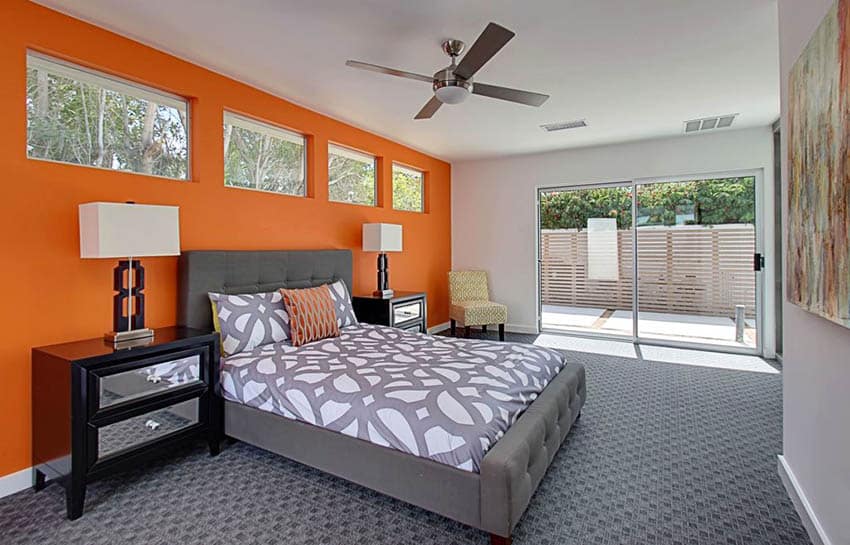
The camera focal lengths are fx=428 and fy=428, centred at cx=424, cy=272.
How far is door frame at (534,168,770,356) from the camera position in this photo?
497 cm

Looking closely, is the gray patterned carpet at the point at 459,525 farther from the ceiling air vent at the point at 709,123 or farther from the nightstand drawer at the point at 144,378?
the ceiling air vent at the point at 709,123

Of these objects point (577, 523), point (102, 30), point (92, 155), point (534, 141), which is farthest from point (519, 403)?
point (534, 141)

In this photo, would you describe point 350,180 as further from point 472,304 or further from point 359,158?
point 472,304

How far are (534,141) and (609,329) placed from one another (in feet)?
9.18

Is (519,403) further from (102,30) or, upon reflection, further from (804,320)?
(102,30)

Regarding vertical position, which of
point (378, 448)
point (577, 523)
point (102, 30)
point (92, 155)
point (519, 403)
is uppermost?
point (102, 30)

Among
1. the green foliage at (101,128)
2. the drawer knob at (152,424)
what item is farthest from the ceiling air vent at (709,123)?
the drawer knob at (152,424)

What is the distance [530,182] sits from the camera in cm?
629

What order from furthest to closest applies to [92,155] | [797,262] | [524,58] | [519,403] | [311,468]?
1. [524,58]
2. [92,155]
3. [311,468]
4. [519,403]
5. [797,262]

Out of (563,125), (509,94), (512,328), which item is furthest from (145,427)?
(512,328)

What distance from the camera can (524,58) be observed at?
310 cm

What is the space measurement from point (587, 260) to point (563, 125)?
2.10 m

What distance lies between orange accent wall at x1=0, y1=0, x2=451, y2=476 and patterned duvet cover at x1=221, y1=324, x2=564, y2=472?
94cm

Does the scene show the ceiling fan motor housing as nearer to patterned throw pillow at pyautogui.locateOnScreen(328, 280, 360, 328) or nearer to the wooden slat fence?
patterned throw pillow at pyautogui.locateOnScreen(328, 280, 360, 328)
